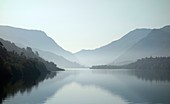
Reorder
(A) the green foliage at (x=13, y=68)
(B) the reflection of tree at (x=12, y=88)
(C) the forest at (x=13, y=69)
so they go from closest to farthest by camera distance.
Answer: (B) the reflection of tree at (x=12, y=88) < (C) the forest at (x=13, y=69) < (A) the green foliage at (x=13, y=68)

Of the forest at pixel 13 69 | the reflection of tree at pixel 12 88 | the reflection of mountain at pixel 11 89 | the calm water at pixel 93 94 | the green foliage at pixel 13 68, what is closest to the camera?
the calm water at pixel 93 94

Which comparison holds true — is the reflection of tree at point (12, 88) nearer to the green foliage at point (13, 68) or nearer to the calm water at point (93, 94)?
the calm water at point (93, 94)

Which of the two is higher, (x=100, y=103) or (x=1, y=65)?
(x=1, y=65)

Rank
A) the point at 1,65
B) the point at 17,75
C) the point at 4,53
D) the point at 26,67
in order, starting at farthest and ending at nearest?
the point at 26,67, the point at 4,53, the point at 17,75, the point at 1,65

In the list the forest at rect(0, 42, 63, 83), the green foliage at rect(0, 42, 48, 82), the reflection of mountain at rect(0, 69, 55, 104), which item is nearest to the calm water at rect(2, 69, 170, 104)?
the reflection of mountain at rect(0, 69, 55, 104)

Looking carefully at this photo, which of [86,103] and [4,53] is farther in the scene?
[4,53]

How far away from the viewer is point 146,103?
1671 inches

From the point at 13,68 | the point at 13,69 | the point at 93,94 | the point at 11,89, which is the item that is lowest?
the point at 93,94

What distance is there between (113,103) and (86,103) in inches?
139

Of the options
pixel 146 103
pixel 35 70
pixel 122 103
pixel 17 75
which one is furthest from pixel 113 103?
pixel 35 70

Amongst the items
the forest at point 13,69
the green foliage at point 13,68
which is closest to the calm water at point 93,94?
the forest at point 13,69

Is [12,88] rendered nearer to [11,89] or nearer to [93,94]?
[11,89]

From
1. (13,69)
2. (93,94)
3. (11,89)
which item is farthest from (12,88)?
(13,69)

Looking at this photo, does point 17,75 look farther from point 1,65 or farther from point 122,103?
point 122,103
